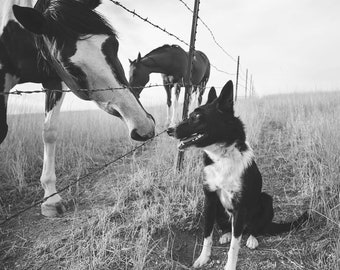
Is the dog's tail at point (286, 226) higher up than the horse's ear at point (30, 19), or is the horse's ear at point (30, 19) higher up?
the horse's ear at point (30, 19)

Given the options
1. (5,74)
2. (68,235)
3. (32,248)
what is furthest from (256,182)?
(5,74)

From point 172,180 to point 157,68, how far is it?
3.74m

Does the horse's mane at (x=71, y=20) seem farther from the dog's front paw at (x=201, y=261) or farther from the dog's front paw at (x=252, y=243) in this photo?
the dog's front paw at (x=252, y=243)

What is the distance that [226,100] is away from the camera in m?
2.09

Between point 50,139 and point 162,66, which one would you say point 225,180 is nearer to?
point 50,139

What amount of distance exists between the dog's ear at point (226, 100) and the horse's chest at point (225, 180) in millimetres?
465

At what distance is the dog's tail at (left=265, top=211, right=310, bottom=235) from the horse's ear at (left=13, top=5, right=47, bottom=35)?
7.54ft

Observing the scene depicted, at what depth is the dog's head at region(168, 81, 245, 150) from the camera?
6.55ft

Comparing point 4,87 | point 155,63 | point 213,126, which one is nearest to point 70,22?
point 4,87

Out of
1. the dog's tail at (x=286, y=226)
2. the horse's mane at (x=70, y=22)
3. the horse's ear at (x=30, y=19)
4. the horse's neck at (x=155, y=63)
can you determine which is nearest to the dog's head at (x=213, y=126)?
the dog's tail at (x=286, y=226)

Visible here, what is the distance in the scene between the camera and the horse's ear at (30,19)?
1.51m

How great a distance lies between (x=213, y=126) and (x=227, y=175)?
1.37ft

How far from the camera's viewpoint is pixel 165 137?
4.54m

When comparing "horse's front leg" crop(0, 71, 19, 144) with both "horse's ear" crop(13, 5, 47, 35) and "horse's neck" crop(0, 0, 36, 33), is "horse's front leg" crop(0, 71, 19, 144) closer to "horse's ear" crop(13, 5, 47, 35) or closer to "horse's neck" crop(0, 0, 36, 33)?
"horse's neck" crop(0, 0, 36, 33)
